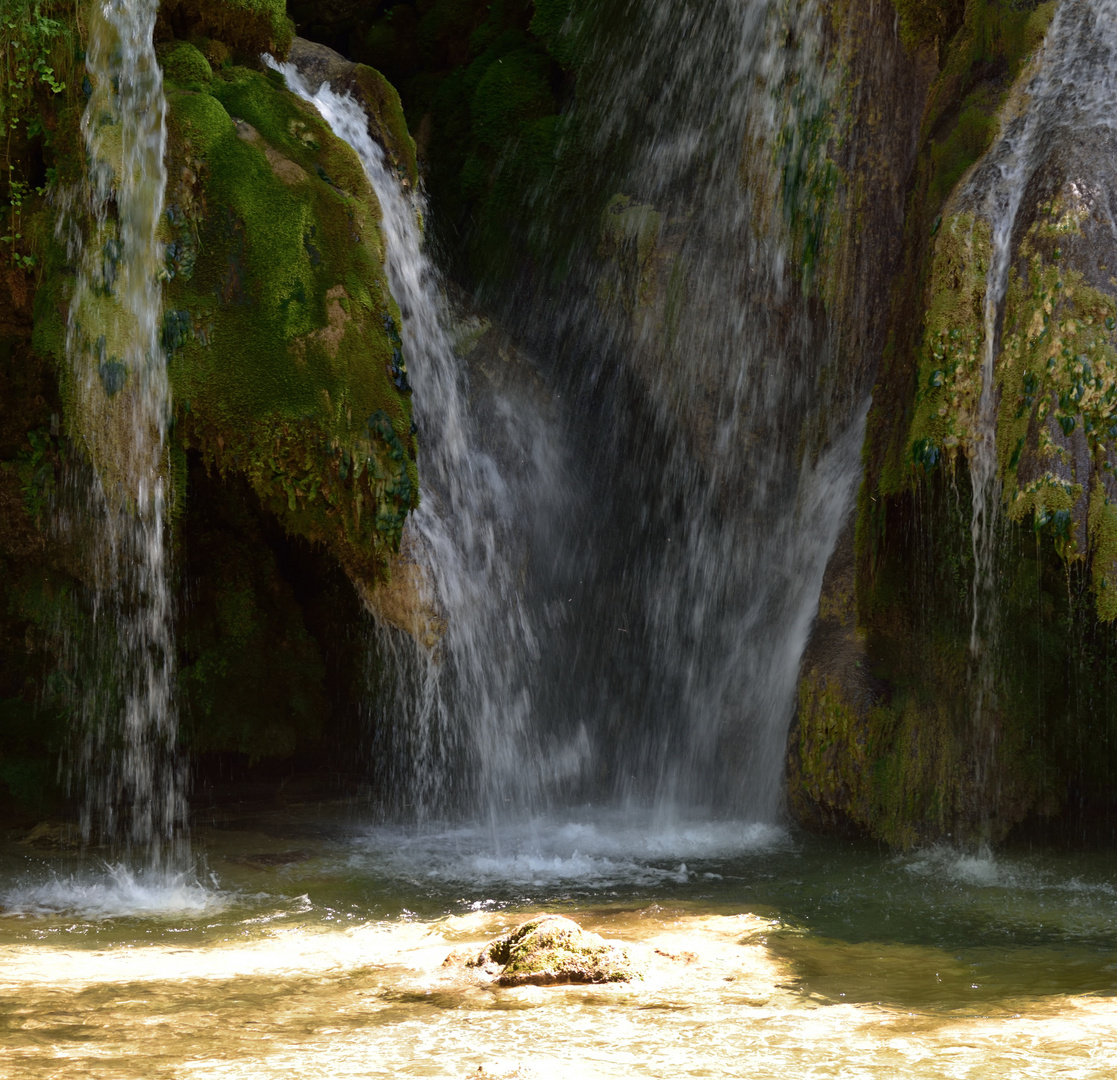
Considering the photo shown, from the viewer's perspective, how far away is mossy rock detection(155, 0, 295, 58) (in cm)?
780

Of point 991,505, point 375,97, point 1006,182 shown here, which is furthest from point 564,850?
point 375,97

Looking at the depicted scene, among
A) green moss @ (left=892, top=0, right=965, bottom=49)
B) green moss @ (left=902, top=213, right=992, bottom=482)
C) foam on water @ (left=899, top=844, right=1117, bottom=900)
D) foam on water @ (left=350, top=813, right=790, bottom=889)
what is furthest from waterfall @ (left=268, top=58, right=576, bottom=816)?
green moss @ (left=892, top=0, right=965, bottom=49)

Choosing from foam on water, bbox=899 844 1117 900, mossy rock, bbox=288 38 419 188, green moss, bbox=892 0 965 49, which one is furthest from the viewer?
mossy rock, bbox=288 38 419 188

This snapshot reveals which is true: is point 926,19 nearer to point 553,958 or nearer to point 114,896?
point 553,958

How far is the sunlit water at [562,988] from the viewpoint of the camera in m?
3.66

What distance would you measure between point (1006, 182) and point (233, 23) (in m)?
4.89

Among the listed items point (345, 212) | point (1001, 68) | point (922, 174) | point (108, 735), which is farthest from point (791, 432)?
point (108, 735)

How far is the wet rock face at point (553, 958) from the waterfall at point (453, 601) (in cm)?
400

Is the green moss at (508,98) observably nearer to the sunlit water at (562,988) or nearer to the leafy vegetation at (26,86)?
the leafy vegetation at (26,86)

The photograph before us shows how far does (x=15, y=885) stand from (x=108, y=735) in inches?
72.9

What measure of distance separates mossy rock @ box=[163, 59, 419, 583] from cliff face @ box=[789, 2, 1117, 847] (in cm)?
283

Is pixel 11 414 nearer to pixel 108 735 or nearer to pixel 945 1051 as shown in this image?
pixel 108 735

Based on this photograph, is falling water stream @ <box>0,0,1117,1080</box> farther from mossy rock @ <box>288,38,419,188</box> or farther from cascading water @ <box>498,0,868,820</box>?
mossy rock @ <box>288,38,419,188</box>

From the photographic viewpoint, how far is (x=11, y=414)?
7727 mm
